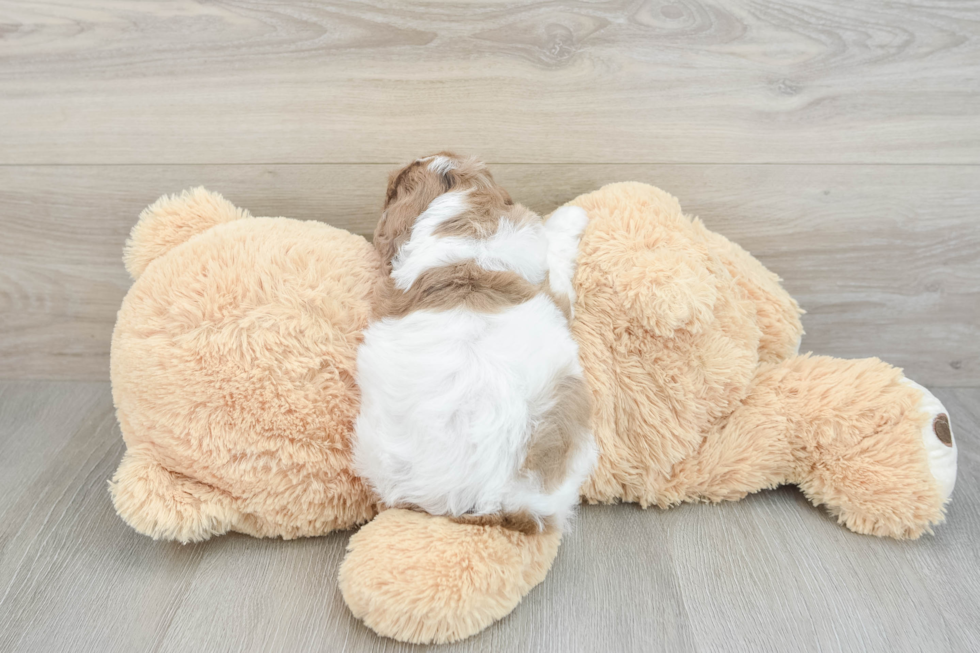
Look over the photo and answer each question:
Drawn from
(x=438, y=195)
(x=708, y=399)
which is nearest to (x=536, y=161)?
(x=438, y=195)

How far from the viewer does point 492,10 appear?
0.86 meters

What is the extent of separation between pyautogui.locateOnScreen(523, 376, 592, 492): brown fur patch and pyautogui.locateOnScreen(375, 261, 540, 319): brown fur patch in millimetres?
102

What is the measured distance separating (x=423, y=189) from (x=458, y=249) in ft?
0.30

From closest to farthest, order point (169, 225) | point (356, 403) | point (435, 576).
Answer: point (435, 576)
point (356, 403)
point (169, 225)

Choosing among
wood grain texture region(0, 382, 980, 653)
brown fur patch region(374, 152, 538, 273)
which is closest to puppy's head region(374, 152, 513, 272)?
brown fur patch region(374, 152, 538, 273)

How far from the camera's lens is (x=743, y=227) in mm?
969

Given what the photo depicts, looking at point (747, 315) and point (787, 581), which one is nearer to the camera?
point (787, 581)

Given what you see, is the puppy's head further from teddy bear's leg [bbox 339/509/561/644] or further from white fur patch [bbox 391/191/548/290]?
teddy bear's leg [bbox 339/509/561/644]

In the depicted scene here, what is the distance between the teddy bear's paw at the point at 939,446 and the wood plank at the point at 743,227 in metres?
0.28

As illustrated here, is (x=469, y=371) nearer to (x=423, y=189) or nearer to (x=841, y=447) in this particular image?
(x=423, y=189)

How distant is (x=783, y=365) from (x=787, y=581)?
0.87 ft

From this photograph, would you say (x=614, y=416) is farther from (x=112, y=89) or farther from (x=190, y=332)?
(x=112, y=89)

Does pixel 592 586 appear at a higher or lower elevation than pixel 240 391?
lower

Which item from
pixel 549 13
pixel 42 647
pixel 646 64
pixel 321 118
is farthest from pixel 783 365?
pixel 42 647
